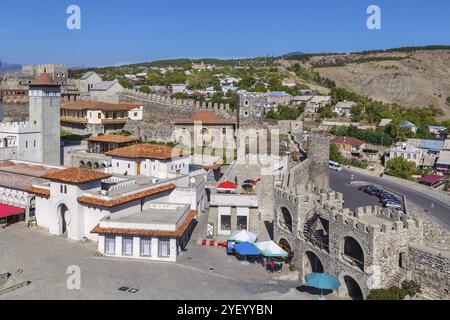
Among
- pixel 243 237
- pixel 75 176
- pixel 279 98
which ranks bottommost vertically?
pixel 243 237

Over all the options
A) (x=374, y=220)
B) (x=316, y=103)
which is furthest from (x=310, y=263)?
(x=316, y=103)

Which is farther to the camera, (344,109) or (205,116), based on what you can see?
(344,109)

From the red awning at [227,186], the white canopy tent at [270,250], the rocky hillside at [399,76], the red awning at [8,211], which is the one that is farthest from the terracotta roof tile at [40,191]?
the rocky hillside at [399,76]

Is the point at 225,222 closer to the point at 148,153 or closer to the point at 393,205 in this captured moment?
the point at 148,153

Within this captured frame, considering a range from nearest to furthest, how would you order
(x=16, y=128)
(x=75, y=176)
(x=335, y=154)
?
(x=75, y=176) < (x=16, y=128) < (x=335, y=154)

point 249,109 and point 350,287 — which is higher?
point 249,109

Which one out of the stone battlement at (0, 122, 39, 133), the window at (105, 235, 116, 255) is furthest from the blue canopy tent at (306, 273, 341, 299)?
the stone battlement at (0, 122, 39, 133)

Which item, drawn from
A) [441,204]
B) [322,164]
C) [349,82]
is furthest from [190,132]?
[349,82]

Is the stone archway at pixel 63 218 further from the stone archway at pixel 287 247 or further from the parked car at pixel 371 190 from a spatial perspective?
the parked car at pixel 371 190
